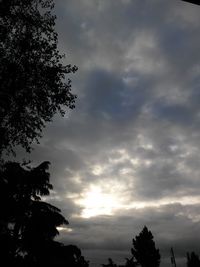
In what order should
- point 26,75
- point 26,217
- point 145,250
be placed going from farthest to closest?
1. point 145,250
2. point 26,217
3. point 26,75

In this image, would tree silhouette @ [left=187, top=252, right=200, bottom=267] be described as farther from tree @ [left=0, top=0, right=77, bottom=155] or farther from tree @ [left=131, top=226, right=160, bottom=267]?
tree @ [left=0, top=0, right=77, bottom=155]

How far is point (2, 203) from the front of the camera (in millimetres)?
29172

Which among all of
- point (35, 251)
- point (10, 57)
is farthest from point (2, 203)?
point (10, 57)

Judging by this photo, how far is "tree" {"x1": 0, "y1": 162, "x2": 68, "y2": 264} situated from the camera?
95.1ft

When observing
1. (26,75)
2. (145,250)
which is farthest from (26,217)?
(145,250)

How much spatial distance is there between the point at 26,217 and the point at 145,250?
64333 millimetres

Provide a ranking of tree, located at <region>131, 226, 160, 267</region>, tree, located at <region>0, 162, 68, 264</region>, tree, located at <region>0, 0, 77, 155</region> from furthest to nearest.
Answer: tree, located at <region>131, 226, 160, 267</region>, tree, located at <region>0, 162, 68, 264</region>, tree, located at <region>0, 0, 77, 155</region>

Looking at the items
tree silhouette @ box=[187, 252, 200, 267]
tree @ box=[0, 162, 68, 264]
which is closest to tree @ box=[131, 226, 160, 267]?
tree silhouette @ box=[187, 252, 200, 267]

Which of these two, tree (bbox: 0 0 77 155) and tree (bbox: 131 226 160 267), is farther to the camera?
tree (bbox: 131 226 160 267)

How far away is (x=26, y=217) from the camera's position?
30.6m

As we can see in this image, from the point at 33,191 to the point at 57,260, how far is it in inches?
260

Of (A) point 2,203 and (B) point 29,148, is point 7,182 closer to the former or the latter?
(A) point 2,203

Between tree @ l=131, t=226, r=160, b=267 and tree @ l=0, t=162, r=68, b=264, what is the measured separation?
60.9 meters

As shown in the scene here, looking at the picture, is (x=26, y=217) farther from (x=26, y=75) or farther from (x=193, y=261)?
(x=193, y=261)
